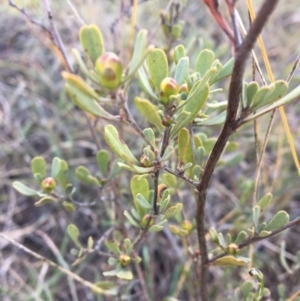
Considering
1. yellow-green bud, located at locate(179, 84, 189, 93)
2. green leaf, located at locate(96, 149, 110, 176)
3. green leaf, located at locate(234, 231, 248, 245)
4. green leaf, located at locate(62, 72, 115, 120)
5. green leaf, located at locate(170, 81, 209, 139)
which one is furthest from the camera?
green leaf, located at locate(96, 149, 110, 176)

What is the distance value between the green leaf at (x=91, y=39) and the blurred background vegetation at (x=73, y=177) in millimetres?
537

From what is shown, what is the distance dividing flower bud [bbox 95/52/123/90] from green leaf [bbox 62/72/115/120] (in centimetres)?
2

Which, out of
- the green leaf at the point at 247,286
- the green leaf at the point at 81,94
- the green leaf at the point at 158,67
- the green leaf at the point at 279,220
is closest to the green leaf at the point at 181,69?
the green leaf at the point at 158,67

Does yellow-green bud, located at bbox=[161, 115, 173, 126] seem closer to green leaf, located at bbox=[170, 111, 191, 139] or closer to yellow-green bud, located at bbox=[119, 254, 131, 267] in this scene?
green leaf, located at bbox=[170, 111, 191, 139]

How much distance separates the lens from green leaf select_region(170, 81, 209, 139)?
46 cm

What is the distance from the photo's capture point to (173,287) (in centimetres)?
118

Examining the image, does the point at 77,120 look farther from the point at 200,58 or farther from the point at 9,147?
the point at 200,58

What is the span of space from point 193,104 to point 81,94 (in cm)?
14

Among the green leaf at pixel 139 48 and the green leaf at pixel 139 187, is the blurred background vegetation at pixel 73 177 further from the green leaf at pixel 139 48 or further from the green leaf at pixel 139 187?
the green leaf at pixel 139 48

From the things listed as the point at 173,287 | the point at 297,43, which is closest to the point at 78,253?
the point at 173,287

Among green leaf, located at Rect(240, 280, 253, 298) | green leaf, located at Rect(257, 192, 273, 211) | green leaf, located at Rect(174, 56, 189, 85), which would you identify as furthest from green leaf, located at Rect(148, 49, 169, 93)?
green leaf, located at Rect(240, 280, 253, 298)

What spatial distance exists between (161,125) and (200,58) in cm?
19

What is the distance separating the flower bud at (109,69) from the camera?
0.37 m

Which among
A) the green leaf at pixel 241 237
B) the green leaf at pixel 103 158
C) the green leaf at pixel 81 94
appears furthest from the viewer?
the green leaf at pixel 103 158
